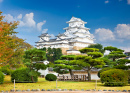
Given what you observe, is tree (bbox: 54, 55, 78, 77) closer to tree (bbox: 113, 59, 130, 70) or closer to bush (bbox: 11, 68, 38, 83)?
tree (bbox: 113, 59, 130, 70)

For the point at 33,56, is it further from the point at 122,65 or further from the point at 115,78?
the point at 122,65

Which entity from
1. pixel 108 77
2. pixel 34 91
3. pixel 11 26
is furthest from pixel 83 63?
pixel 34 91

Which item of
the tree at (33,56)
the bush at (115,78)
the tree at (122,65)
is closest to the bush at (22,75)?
the tree at (33,56)

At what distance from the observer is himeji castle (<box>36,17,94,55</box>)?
71.9 m

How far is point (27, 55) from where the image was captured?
19984mm

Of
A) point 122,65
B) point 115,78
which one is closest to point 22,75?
point 115,78

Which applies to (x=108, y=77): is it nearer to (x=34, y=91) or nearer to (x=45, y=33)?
(x=34, y=91)

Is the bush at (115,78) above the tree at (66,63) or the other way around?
the other way around

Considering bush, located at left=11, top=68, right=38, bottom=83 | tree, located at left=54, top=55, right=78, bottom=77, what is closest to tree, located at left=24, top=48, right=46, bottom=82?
bush, located at left=11, top=68, right=38, bottom=83

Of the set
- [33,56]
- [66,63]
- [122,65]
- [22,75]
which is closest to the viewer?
[33,56]

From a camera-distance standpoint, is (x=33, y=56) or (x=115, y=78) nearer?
(x=115, y=78)

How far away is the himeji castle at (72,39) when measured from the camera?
71.9m

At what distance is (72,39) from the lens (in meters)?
73.2

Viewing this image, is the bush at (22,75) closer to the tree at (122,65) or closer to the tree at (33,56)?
the tree at (33,56)
